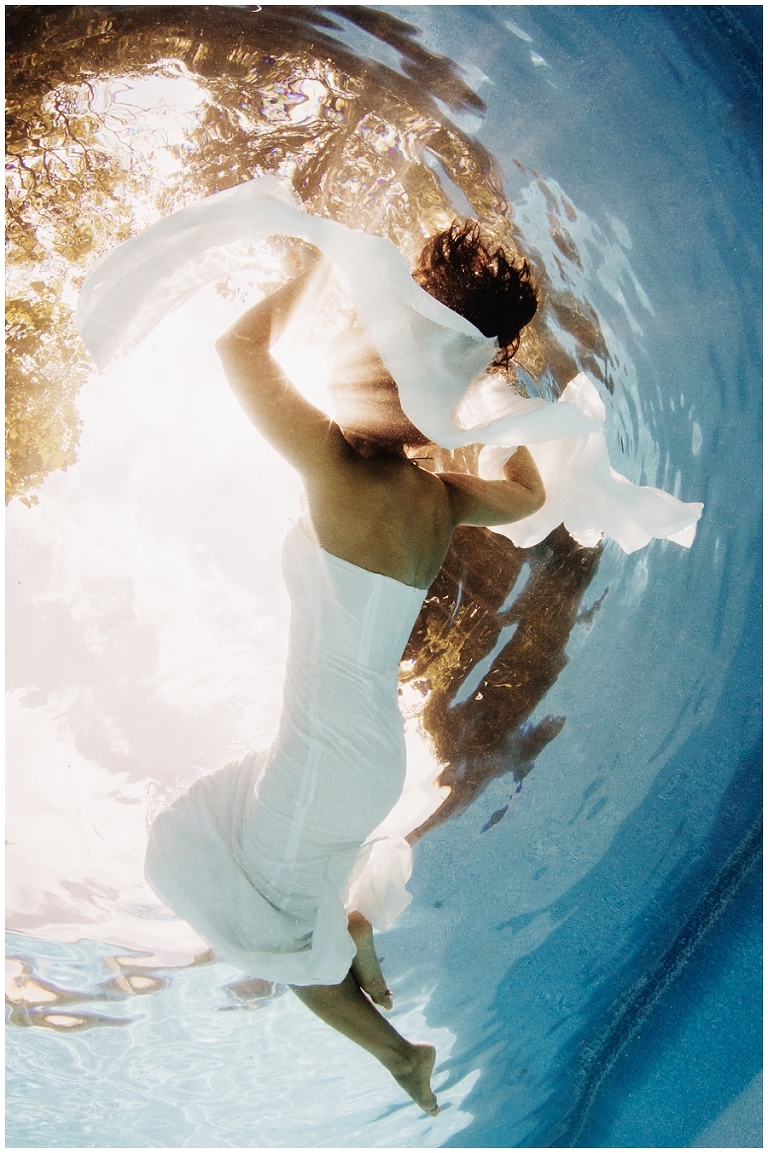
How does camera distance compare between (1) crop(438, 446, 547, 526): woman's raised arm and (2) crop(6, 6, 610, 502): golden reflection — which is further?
(2) crop(6, 6, 610, 502): golden reflection

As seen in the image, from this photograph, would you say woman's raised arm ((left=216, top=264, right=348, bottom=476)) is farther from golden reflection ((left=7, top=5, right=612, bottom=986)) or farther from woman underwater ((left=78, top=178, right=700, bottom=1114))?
golden reflection ((left=7, top=5, right=612, bottom=986))

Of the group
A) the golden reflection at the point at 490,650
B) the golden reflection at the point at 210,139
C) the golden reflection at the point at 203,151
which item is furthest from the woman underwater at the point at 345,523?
the golden reflection at the point at 490,650

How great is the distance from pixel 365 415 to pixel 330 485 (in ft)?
1.31

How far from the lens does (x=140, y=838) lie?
16.5 feet

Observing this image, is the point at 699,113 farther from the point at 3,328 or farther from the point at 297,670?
the point at 3,328

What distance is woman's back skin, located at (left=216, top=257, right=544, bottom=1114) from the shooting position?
2014 mm

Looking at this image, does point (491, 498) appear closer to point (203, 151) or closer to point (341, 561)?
point (341, 561)

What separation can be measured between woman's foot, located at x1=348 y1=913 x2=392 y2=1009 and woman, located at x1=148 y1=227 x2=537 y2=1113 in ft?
0.31

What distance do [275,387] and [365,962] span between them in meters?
2.44

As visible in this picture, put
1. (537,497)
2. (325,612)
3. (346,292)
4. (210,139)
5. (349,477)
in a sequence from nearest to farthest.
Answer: (346,292), (349,477), (325,612), (537,497), (210,139)

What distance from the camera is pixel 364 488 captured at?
2.19 metres

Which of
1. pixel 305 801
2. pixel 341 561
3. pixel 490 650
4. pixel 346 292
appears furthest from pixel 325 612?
pixel 490 650

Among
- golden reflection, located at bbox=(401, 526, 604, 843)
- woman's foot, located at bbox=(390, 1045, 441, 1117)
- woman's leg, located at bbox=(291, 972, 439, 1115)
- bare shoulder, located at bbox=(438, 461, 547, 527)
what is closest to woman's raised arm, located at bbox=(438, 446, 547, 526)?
bare shoulder, located at bbox=(438, 461, 547, 527)

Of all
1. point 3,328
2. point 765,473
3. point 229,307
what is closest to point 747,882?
point 765,473
